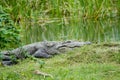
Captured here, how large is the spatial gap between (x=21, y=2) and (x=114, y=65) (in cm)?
710

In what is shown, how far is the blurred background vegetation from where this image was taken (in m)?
11.8

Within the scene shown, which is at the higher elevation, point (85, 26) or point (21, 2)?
point (21, 2)

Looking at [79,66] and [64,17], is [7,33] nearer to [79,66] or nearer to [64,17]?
[79,66]

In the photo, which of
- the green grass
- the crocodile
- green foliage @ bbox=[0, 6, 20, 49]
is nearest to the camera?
the green grass

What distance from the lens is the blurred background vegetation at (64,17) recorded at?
1181 cm

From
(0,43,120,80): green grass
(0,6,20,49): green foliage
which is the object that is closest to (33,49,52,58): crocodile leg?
(0,43,120,80): green grass

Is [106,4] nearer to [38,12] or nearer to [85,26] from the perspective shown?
[85,26]

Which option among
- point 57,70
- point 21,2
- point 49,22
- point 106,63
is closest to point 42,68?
point 57,70

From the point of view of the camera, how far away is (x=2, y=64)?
7012 millimetres

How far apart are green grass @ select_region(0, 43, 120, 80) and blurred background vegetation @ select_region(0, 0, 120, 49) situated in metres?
3.99

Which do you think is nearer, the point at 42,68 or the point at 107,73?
the point at 107,73

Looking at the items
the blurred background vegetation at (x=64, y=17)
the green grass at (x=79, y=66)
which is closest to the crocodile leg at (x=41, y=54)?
the green grass at (x=79, y=66)

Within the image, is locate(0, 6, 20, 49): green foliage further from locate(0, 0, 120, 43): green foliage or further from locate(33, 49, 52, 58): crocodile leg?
locate(0, 0, 120, 43): green foliage

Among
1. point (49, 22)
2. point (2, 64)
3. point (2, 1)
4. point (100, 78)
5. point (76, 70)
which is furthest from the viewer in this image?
point (49, 22)
